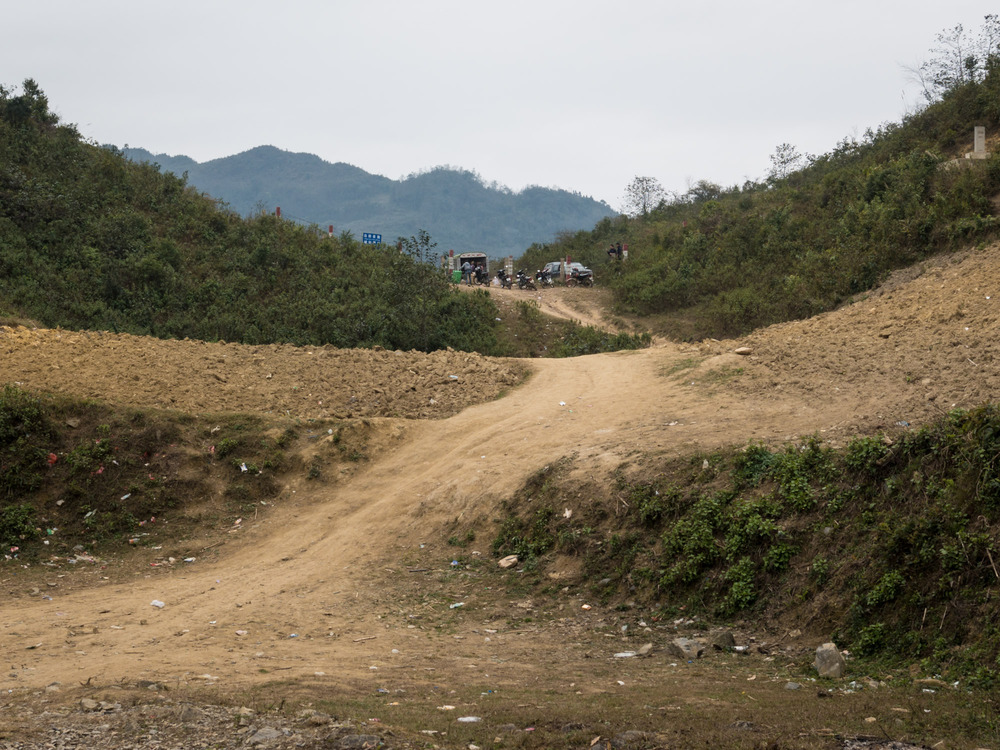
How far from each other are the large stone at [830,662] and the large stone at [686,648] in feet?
2.91

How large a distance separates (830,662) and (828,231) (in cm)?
1759

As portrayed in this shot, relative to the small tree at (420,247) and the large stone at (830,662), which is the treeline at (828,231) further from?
the large stone at (830,662)

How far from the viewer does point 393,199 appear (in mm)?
97812

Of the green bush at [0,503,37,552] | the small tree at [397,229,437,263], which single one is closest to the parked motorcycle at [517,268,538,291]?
the small tree at [397,229,437,263]

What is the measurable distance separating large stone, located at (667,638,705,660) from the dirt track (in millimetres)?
737

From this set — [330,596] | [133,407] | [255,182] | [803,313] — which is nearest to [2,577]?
[133,407]

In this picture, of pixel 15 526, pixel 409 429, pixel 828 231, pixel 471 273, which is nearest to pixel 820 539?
pixel 409 429

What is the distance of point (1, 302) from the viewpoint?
19.3m

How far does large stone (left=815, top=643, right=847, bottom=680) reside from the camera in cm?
548

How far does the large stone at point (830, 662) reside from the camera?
5.48 m

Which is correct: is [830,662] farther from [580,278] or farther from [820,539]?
[580,278]

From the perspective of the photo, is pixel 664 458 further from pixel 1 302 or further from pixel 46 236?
pixel 46 236

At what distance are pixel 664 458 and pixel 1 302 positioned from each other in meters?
16.8

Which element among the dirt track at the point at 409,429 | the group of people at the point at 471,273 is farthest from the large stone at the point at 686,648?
the group of people at the point at 471,273
